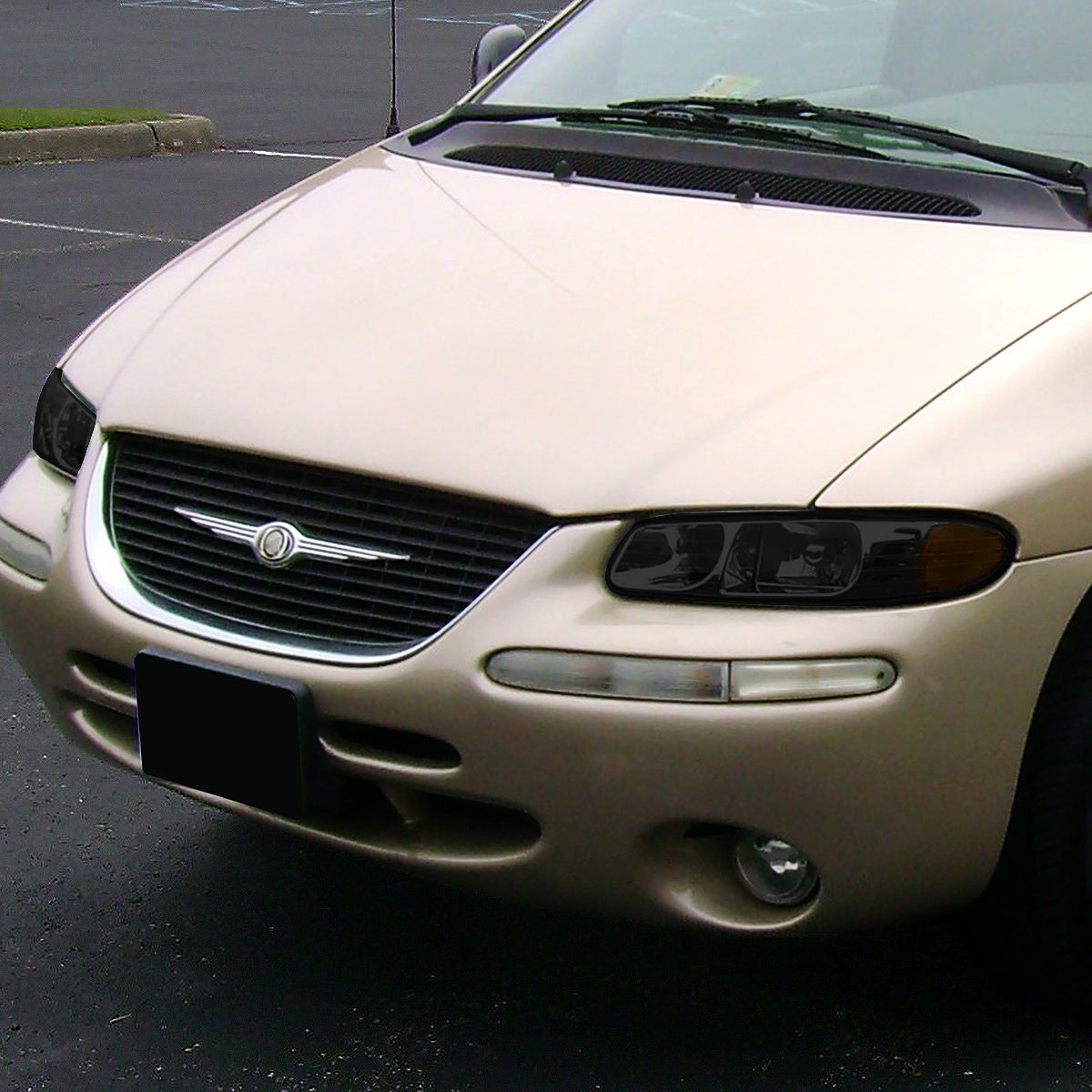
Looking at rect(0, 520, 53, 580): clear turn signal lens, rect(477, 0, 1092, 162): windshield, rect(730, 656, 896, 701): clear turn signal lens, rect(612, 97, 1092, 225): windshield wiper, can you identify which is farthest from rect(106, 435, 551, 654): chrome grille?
rect(477, 0, 1092, 162): windshield

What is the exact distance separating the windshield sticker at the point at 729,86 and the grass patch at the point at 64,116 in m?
9.10

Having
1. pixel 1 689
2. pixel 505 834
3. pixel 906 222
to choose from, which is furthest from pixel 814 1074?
pixel 1 689

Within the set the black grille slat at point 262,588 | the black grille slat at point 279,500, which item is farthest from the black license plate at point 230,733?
the black grille slat at point 279,500

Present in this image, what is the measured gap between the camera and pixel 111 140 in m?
12.5

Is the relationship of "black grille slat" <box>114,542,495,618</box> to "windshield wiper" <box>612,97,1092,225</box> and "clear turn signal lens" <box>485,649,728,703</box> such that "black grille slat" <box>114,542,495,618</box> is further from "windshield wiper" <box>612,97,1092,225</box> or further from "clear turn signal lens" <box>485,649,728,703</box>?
"windshield wiper" <box>612,97,1092,225</box>

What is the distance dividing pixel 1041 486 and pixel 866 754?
41cm

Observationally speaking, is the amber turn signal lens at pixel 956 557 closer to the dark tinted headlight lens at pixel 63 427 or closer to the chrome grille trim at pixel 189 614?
the chrome grille trim at pixel 189 614

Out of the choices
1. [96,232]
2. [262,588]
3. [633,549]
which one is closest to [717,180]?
[633,549]

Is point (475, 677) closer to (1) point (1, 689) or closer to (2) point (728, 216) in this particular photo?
(2) point (728, 216)

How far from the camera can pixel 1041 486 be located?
2.58 metres

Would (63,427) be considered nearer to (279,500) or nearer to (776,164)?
(279,500)

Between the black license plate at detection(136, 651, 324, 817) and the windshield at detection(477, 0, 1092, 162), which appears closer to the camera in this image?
the black license plate at detection(136, 651, 324, 817)

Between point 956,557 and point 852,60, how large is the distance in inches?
61.9

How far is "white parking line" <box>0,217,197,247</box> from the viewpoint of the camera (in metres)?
9.38
